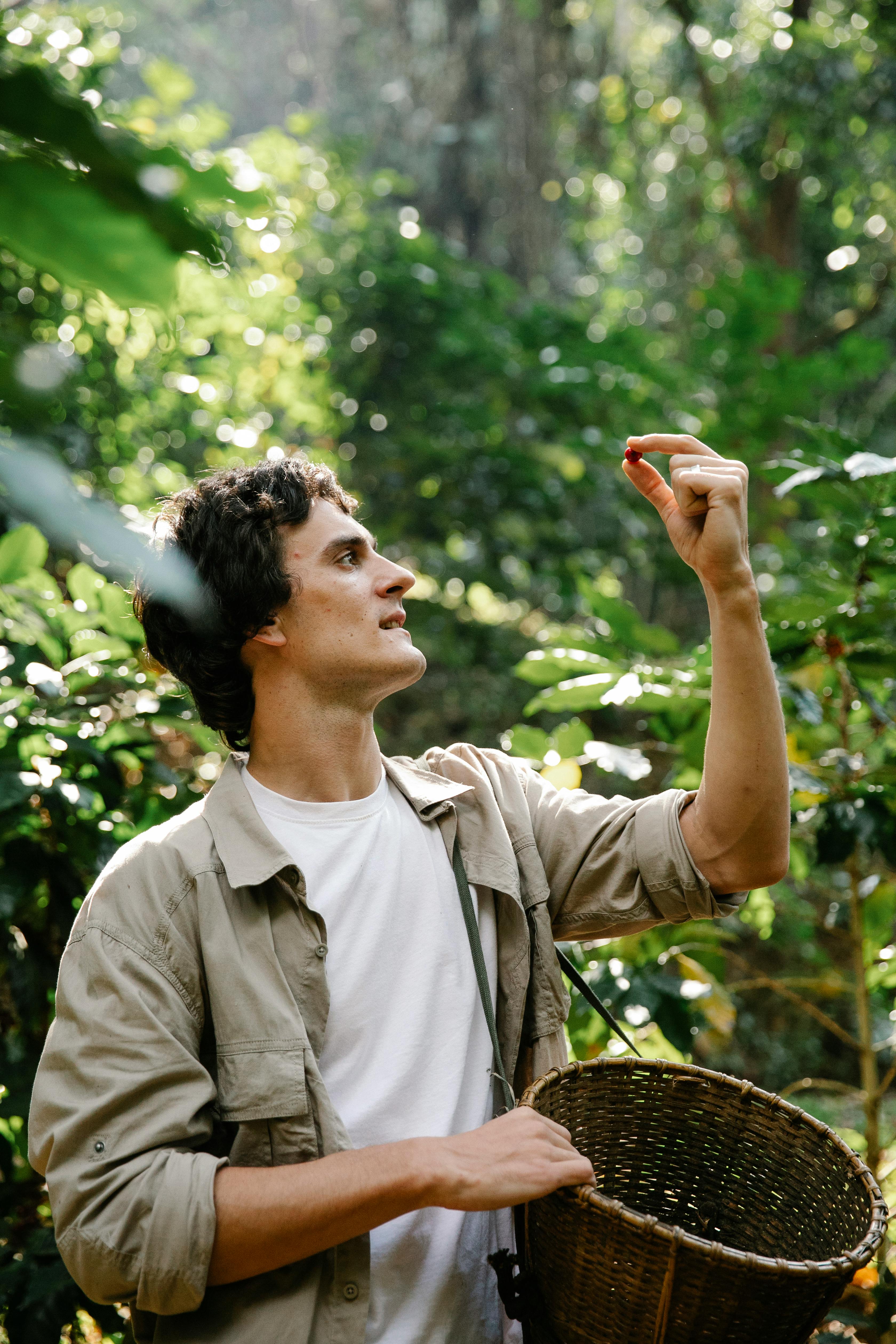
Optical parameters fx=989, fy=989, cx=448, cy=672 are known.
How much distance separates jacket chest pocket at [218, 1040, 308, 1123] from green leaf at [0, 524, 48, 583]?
3.15ft

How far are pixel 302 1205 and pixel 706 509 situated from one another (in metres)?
0.88

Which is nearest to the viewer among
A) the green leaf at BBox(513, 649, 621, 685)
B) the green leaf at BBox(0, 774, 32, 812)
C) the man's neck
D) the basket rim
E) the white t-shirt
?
the basket rim

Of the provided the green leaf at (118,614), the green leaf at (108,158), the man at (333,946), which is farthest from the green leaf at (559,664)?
the green leaf at (108,158)

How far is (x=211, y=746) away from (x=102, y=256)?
1.61 m

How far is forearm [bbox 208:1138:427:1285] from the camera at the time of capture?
3.08 feet

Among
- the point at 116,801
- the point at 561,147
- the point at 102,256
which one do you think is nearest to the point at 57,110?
the point at 102,256

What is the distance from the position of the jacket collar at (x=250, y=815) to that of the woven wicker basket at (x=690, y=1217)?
381 millimetres

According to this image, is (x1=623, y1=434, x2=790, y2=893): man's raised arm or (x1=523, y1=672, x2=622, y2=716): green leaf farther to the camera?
(x1=523, y1=672, x2=622, y2=716): green leaf

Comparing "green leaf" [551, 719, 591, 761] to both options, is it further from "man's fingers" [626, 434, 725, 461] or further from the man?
"man's fingers" [626, 434, 725, 461]

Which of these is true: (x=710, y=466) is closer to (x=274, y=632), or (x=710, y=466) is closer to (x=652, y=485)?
(x=652, y=485)

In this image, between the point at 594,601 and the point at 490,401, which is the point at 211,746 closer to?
the point at 594,601

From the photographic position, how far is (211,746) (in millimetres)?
1824

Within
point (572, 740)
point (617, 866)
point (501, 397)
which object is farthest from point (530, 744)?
point (501, 397)

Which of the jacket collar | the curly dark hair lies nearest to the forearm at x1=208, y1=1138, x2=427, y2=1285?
the jacket collar
